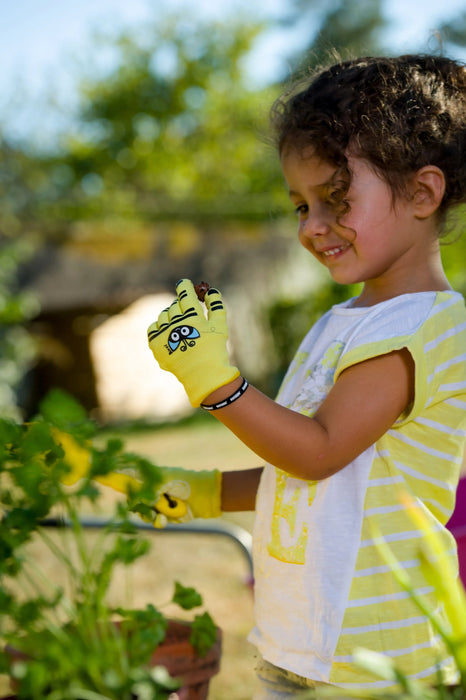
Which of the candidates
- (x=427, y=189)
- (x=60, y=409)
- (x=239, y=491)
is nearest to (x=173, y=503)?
(x=239, y=491)

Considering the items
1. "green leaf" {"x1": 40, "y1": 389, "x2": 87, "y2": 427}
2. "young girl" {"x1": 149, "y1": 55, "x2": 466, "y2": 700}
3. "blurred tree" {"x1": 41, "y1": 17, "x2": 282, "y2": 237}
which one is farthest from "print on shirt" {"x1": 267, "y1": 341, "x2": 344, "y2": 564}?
"blurred tree" {"x1": 41, "y1": 17, "x2": 282, "y2": 237}

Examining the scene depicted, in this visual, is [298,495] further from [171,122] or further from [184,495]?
[171,122]

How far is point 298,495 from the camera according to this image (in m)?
1.29

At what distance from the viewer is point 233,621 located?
3.43 m

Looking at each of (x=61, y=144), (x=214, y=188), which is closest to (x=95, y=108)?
(x=61, y=144)

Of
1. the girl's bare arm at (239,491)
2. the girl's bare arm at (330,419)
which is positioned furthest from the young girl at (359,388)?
the girl's bare arm at (239,491)

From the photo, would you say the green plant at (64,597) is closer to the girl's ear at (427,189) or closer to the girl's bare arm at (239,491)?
the girl's bare arm at (239,491)

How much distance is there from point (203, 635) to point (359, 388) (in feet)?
1.57

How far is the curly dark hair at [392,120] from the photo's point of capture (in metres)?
1.28

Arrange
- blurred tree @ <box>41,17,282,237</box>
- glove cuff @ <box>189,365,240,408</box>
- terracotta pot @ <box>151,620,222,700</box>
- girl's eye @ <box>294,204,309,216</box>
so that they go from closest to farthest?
1. glove cuff @ <box>189,365,240,408</box>
2. terracotta pot @ <box>151,620,222,700</box>
3. girl's eye @ <box>294,204,309,216</box>
4. blurred tree @ <box>41,17,282,237</box>

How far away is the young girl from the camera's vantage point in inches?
45.9

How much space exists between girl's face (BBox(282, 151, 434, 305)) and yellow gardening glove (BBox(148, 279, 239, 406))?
0.24 meters

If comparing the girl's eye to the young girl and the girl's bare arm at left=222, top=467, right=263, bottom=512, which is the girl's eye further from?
the girl's bare arm at left=222, top=467, right=263, bottom=512

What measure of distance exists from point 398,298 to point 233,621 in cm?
251
